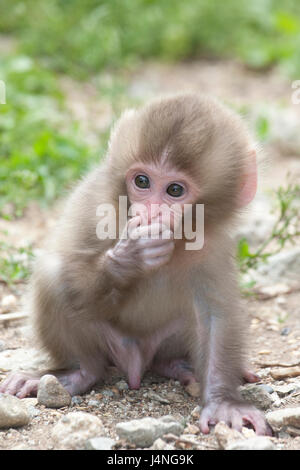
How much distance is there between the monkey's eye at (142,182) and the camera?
147 inches

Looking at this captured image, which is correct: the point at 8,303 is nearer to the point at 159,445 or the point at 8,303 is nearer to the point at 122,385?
the point at 122,385

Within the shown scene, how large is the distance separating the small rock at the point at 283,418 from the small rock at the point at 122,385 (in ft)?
2.73

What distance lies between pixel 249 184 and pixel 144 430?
1.42 m

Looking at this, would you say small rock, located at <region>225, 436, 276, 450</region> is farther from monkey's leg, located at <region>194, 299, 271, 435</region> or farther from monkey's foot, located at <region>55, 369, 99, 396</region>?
monkey's foot, located at <region>55, 369, 99, 396</region>

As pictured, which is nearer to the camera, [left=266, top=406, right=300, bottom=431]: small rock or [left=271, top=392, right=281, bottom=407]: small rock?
[left=266, top=406, right=300, bottom=431]: small rock

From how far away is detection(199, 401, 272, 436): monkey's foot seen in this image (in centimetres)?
347

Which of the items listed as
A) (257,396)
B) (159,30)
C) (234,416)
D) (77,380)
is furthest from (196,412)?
(159,30)

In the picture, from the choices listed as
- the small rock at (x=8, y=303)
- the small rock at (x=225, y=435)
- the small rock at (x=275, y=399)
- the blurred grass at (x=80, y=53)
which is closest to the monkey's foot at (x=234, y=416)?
the small rock at (x=225, y=435)

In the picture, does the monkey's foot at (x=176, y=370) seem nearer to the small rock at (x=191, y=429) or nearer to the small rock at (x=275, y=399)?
the small rock at (x=275, y=399)

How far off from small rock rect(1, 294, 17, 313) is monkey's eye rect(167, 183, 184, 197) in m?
1.73

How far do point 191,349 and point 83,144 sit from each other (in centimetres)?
323

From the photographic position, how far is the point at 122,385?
4105mm

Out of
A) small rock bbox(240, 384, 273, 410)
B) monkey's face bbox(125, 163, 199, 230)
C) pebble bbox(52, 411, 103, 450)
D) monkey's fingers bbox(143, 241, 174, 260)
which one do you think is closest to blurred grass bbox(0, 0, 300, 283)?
small rock bbox(240, 384, 273, 410)

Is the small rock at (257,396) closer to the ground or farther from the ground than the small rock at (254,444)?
farther from the ground
